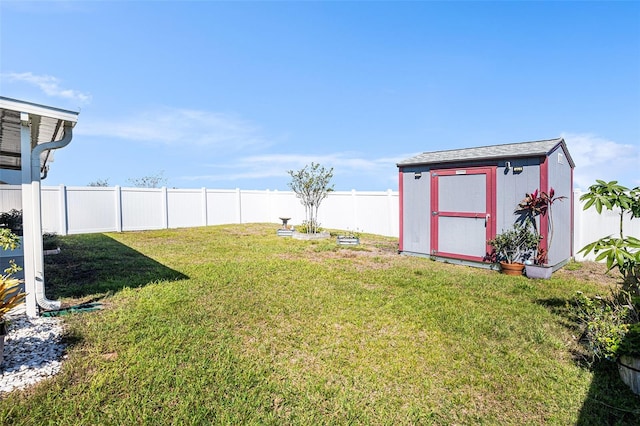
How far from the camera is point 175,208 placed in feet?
52.2

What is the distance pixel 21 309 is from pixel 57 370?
87.8 inches

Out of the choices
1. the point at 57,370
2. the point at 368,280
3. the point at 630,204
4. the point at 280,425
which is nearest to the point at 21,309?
the point at 57,370

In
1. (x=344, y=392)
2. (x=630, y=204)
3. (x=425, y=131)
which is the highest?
(x=425, y=131)

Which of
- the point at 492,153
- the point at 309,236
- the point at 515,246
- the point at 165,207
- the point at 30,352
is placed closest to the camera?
the point at 30,352

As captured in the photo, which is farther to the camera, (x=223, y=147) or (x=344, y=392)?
(x=223, y=147)

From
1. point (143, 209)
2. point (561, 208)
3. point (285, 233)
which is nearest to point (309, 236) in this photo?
point (285, 233)

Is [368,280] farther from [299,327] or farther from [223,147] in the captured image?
[223,147]

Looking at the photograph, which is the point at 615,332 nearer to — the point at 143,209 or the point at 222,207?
the point at 143,209

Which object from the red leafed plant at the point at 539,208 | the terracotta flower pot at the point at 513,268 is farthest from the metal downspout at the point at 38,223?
the red leafed plant at the point at 539,208

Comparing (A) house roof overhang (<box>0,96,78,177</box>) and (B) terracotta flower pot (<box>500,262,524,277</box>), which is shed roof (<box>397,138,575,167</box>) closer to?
(B) terracotta flower pot (<box>500,262,524,277</box>)

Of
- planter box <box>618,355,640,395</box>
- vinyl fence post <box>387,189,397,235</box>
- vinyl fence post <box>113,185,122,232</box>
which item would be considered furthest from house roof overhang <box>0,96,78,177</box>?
vinyl fence post <box>387,189,397,235</box>

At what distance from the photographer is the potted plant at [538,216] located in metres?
6.39

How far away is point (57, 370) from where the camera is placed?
2740 mm

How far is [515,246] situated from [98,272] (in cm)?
863
